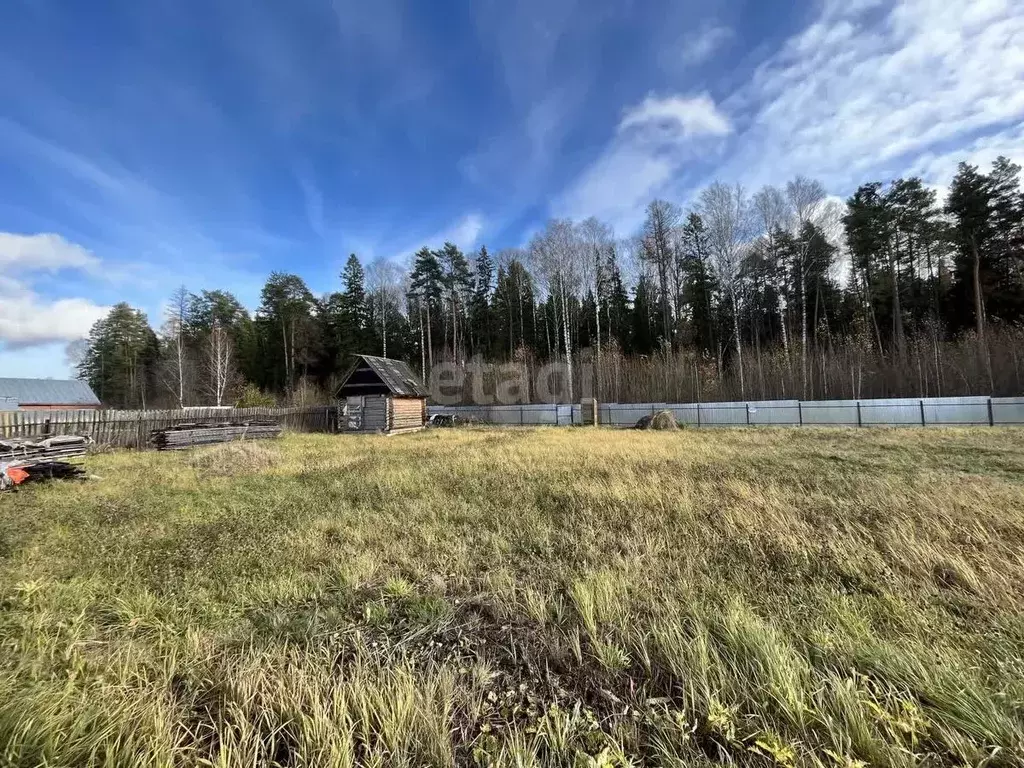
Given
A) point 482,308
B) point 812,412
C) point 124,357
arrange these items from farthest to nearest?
point 124,357
point 482,308
point 812,412

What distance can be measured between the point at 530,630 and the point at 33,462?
13.5 meters

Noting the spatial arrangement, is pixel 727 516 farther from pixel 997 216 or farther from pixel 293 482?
pixel 997 216

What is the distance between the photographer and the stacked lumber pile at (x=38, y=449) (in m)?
10.3

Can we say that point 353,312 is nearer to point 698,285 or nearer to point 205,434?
point 205,434

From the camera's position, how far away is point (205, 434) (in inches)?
681

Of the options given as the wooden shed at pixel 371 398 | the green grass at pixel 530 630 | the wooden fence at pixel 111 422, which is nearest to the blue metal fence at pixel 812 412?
the wooden shed at pixel 371 398

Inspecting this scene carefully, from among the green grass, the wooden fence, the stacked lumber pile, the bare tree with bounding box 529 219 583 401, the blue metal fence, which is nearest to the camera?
the green grass

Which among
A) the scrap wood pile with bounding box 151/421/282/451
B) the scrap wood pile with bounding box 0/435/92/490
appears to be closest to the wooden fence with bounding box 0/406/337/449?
the scrap wood pile with bounding box 151/421/282/451

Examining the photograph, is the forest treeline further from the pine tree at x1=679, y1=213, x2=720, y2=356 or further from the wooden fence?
the wooden fence

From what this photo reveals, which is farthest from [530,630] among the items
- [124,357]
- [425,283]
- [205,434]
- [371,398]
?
[124,357]

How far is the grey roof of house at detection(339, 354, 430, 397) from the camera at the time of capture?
24453mm

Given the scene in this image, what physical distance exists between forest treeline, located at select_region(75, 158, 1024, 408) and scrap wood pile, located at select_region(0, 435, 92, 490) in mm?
20604

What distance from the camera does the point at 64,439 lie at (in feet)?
40.6

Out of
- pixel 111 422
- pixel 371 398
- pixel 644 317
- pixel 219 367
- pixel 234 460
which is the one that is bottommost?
pixel 234 460
